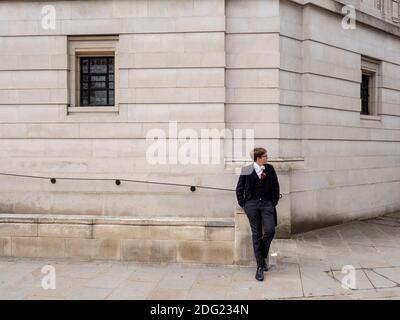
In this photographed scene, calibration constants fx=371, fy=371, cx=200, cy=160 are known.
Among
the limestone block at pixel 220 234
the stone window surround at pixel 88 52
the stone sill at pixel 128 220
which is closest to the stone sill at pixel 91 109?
the stone window surround at pixel 88 52

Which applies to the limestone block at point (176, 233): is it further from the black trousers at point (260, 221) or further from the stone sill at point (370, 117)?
the stone sill at point (370, 117)

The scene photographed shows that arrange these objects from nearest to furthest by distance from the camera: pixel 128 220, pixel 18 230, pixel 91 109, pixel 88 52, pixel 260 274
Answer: pixel 260 274 → pixel 128 220 → pixel 18 230 → pixel 91 109 → pixel 88 52

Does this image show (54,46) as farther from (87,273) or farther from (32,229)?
(87,273)

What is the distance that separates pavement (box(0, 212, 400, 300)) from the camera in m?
5.49

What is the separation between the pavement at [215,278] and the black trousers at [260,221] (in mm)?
493

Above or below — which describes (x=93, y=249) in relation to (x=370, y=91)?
below

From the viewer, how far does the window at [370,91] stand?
464 inches

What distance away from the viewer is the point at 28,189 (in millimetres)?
9531

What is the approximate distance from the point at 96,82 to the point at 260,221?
604 centimetres

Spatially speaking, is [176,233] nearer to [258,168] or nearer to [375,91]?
[258,168]

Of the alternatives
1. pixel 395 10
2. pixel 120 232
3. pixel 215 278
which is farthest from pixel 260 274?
pixel 395 10

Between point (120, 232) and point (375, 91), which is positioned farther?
point (375, 91)

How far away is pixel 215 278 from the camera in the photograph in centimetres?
611

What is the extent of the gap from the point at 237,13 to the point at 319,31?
2.38 m
